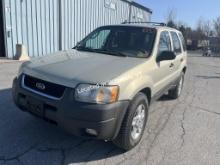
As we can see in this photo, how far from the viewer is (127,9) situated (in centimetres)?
2123

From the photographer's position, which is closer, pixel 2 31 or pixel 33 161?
pixel 33 161

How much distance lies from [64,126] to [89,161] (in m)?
0.61

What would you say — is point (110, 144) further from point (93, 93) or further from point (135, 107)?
point (93, 93)

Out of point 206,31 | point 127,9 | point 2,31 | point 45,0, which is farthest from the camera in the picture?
Result: point 206,31

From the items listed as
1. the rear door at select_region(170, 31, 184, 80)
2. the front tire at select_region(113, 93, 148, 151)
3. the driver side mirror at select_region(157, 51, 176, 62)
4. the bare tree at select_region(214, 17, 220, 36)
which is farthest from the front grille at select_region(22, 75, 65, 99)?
the bare tree at select_region(214, 17, 220, 36)

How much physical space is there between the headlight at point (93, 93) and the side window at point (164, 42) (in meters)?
1.83

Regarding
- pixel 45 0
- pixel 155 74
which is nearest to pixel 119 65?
pixel 155 74

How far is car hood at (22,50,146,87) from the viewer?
3335 mm

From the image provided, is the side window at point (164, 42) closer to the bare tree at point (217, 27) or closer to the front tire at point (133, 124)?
the front tire at point (133, 124)

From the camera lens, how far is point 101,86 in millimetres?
3229

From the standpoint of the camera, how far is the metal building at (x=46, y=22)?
11070mm

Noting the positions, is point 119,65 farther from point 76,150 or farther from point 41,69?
point 76,150

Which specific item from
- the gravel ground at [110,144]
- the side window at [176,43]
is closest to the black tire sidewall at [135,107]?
the gravel ground at [110,144]

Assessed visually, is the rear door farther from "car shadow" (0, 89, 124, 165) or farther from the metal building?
the metal building
